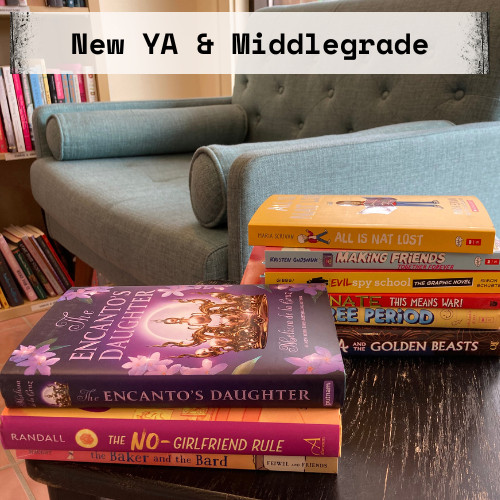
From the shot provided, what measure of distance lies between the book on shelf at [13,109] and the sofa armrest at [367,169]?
1.39 metres

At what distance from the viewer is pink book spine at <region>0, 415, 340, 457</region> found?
42cm

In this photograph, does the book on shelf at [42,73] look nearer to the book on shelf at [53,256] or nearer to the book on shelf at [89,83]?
the book on shelf at [89,83]

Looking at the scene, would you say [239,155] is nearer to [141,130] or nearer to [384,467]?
[384,467]

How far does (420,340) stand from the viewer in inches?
22.5

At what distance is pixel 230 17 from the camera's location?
2.40 m

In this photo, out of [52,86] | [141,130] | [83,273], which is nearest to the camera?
[141,130]

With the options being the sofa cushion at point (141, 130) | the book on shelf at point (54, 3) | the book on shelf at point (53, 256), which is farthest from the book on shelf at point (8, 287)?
the book on shelf at point (54, 3)

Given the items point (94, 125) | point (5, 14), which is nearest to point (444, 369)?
point (94, 125)

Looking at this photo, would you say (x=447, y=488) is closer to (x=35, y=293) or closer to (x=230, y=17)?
(x=35, y=293)

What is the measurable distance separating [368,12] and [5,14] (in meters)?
1.31

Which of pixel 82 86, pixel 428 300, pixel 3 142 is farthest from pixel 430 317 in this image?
pixel 82 86

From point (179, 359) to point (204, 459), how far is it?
0.08 metres

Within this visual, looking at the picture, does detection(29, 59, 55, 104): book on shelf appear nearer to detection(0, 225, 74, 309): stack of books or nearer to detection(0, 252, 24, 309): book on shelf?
detection(0, 225, 74, 309): stack of books

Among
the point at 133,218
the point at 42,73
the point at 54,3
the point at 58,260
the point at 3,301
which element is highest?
the point at 54,3
